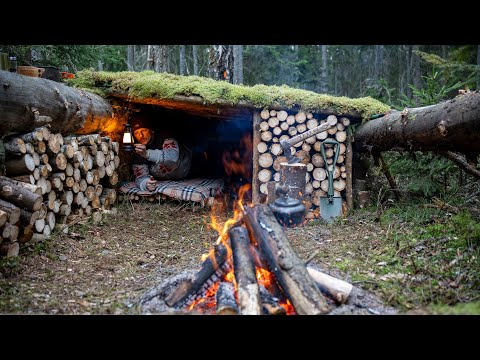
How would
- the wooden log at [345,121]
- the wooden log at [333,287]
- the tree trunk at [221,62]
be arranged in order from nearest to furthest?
1. the wooden log at [333,287]
2. the wooden log at [345,121]
3. the tree trunk at [221,62]

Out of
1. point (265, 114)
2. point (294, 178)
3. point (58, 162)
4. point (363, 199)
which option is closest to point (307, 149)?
point (265, 114)

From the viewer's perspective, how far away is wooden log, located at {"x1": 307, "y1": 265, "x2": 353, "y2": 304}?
2.91 metres

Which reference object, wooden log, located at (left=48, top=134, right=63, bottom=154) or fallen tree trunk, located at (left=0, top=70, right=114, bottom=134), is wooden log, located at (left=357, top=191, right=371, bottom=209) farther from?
wooden log, located at (left=48, top=134, right=63, bottom=154)

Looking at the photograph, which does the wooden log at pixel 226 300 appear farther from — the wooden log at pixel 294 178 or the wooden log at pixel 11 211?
the wooden log at pixel 11 211

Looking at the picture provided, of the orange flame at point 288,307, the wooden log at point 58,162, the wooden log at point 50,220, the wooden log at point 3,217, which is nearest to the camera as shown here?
the orange flame at point 288,307

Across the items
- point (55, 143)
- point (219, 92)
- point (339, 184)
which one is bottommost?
point (339, 184)

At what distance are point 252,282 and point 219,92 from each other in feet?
12.6

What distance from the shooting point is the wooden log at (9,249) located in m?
3.50

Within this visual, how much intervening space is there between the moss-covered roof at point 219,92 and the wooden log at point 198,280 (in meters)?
3.31

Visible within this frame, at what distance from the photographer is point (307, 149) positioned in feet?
20.1

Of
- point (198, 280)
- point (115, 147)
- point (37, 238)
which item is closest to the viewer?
point (198, 280)

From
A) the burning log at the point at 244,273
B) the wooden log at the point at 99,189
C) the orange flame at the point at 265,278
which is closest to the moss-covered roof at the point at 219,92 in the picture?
the wooden log at the point at 99,189

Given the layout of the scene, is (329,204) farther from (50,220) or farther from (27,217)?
(27,217)
